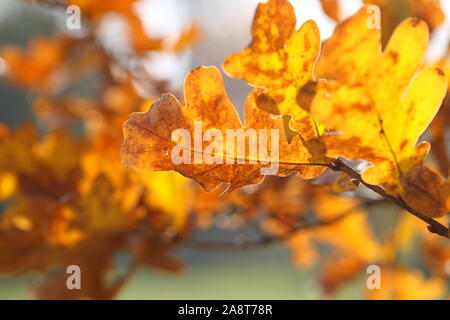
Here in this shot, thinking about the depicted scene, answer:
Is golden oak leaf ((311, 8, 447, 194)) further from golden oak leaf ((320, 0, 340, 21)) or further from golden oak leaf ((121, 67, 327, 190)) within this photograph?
golden oak leaf ((320, 0, 340, 21))

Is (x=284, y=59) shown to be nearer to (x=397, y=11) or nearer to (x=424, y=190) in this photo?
(x=424, y=190)

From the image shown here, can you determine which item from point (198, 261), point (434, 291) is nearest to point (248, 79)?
point (434, 291)

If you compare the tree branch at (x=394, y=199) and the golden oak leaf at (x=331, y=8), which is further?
the golden oak leaf at (x=331, y=8)

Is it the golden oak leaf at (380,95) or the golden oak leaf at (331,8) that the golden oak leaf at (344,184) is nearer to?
the golden oak leaf at (380,95)

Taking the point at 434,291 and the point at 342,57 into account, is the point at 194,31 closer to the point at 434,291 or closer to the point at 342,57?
the point at 434,291

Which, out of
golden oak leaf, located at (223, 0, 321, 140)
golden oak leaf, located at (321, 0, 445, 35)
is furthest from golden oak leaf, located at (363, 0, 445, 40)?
golden oak leaf, located at (223, 0, 321, 140)

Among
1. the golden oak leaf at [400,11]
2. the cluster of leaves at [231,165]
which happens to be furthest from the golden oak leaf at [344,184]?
the golden oak leaf at [400,11]
